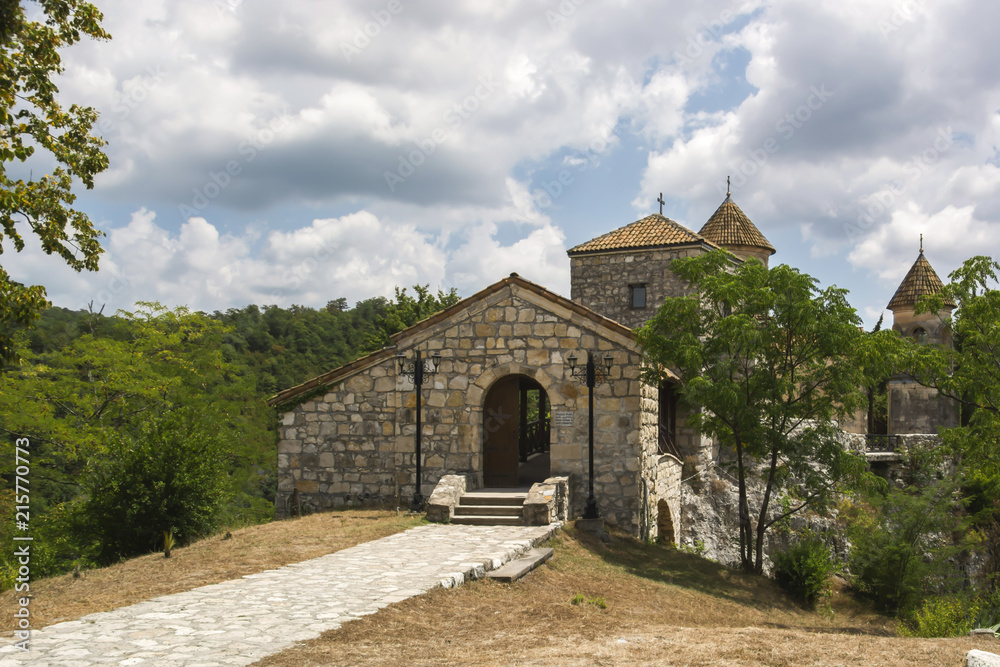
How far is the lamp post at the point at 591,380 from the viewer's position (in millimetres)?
12219

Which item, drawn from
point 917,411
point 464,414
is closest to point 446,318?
point 464,414

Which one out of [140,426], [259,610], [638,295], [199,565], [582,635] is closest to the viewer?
[259,610]

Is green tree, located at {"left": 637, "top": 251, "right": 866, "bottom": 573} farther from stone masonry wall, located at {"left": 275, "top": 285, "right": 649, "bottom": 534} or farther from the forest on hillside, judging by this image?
the forest on hillside

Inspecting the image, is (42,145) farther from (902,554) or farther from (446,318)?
(902,554)

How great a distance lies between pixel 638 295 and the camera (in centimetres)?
2020

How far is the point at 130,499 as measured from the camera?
10.0 meters

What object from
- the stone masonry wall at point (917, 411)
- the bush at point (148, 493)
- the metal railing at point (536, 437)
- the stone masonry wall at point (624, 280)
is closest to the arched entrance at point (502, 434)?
the metal railing at point (536, 437)

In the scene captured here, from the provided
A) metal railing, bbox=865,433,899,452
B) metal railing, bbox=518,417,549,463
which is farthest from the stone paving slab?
metal railing, bbox=865,433,899,452

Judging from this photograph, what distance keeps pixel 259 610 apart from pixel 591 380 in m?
7.73

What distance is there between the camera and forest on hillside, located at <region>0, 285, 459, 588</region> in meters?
10.1

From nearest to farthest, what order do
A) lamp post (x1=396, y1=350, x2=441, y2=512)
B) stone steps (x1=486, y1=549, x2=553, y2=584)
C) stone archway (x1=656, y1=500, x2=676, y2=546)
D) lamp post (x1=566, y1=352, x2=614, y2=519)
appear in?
1. stone steps (x1=486, y1=549, x2=553, y2=584)
2. lamp post (x1=566, y1=352, x2=614, y2=519)
3. lamp post (x1=396, y1=350, x2=441, y2=512)
4. stone archway (x1=656, y1=500, x2=676, y2=546)

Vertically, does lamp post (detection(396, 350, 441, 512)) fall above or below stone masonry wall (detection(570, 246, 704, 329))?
below

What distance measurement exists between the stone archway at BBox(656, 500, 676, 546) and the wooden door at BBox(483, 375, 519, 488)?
3.78m

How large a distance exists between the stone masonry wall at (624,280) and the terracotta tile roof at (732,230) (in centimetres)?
542
